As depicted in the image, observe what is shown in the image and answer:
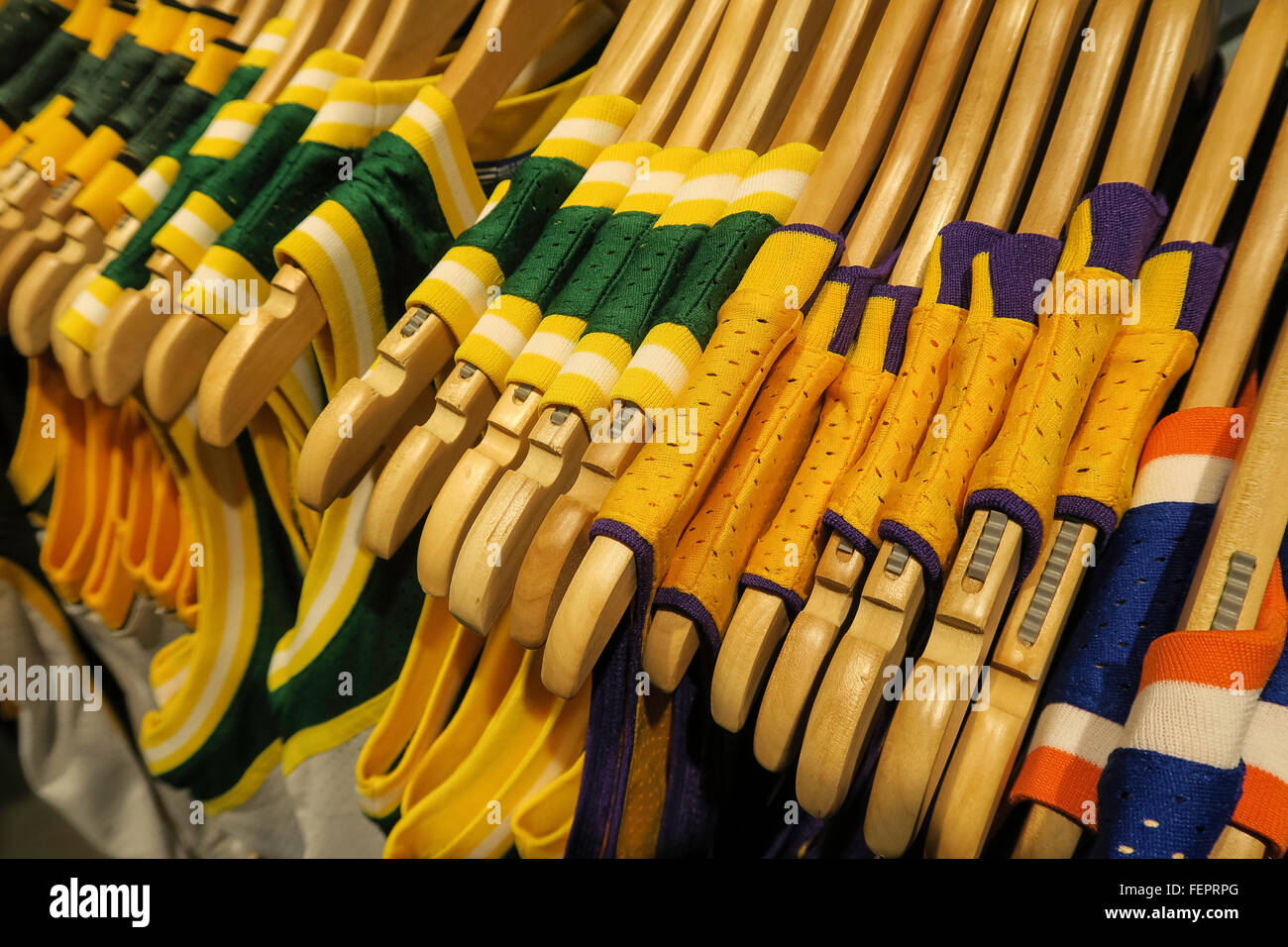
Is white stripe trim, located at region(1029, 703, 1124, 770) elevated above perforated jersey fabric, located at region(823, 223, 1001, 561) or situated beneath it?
situated beneath

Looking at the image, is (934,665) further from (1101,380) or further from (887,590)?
(1101,380)

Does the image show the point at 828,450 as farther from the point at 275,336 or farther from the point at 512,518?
the point at 275,336

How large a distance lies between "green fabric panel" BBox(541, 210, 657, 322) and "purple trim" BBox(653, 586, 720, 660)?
0.21m

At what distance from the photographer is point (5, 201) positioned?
32.1 inches

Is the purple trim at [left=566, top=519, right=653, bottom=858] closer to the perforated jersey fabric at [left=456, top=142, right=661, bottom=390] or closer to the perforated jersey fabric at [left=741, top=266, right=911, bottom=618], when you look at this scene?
the perforated jersey fabric at [left=741, top=266, right=911, bottom=618]

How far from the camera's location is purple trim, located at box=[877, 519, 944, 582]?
43 cm

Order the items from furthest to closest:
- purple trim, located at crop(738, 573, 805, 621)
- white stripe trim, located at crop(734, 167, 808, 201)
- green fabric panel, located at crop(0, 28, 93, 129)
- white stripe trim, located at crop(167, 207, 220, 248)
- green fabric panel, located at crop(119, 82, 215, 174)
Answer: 1. green fabric panel, located at crop(0, 28, 93, 129)
2. green fabric panel, located at crop(119, 82, 215, 174)
3. white stripe trim, located at crop(167, 207, 220, 248)
4. white stripe trim, located at crop(734, 167, 808, 201)
5. purple trim, located at crop(738, 573, 805, 621)

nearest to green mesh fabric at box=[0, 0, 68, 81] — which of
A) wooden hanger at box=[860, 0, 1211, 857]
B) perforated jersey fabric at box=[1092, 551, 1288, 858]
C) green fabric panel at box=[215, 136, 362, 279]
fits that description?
green fabric panel at box=[215, 136, 362, 279]

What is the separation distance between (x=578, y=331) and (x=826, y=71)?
0.30 meters

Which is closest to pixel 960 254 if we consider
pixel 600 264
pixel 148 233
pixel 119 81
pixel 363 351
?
pixel 600 264

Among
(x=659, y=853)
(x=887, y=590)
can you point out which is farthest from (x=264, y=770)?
(x=887, y=590)

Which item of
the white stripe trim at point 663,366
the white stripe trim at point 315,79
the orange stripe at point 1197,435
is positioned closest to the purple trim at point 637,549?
the white stripe trim at point 663,366

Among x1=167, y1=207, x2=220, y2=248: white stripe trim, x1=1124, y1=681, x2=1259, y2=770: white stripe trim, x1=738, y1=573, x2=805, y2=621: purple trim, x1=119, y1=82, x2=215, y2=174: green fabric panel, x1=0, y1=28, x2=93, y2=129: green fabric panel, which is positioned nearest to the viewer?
x1=1124, y1=681, x2=1259, y2=770: white stripe trim

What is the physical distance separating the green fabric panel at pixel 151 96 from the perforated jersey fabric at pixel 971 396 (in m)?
0.86
